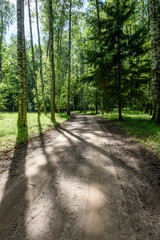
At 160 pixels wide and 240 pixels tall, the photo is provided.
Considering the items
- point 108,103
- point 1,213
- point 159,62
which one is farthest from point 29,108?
point 1,213

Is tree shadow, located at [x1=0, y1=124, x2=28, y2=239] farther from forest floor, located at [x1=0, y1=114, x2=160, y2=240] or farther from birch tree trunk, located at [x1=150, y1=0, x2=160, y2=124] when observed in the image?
birch tree trunk, located at [x1=150, y1=0, x2=160, y2=124]

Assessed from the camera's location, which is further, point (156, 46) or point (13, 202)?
point (156, 46)

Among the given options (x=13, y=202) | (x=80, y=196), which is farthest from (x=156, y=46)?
(x=13, y=202)

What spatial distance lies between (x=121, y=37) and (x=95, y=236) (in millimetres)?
13183

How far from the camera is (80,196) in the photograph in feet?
8.23

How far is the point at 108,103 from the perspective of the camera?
12602 millimetres

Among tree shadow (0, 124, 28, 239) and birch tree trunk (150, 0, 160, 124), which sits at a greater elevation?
birch tree trunk (150, 0, 160, 124)

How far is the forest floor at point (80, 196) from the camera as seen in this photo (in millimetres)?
1841

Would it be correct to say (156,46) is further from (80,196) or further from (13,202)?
(13,202)

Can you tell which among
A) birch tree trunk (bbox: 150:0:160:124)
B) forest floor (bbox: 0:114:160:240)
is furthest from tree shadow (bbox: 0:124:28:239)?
birch tree trunk (bbox: 150:0:160:124)

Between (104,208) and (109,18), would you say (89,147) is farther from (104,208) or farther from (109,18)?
(109,18)

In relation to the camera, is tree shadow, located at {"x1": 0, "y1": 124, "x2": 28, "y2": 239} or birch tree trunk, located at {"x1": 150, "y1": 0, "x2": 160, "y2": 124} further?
birch tree trunk, located at {"x1": 150, "y1": 0, "x2": 160, "y2": 124}

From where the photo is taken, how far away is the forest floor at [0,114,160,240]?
1.84 metres

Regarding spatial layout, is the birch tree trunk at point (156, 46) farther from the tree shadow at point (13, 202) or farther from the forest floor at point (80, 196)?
the tree shadow at point (13, 202)
